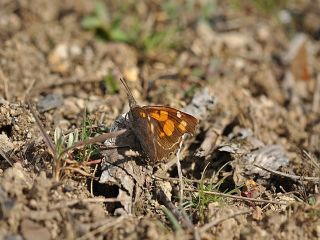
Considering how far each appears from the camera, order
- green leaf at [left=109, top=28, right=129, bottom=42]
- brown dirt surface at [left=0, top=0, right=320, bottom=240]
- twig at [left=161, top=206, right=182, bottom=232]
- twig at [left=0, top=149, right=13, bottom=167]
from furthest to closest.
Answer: green leaf at [left=109, top=28, right=129, bottom=42]
twig at [left=0, top=149, right=13, bottom=167]
brown dirt surface at [left=0, top=0, right=320, bottom=240]
twig at [left=161, top=206, right=182, bottom=232]

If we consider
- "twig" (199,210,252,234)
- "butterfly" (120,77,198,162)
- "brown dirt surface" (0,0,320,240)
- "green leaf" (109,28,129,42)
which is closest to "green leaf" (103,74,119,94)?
"brown dirt surface" (0,0,320,240)

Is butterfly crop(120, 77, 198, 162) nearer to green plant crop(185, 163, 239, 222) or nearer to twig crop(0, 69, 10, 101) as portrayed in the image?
green plant crop(185, 163, 239, 222)

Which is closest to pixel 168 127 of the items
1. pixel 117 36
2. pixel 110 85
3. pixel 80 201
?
pixel 80 201

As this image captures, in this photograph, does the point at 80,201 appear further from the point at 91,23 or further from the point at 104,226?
the point at 91,23

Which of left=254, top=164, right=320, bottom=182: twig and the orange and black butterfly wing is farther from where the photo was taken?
left=254, top=164, right=320, bottom=182: twig

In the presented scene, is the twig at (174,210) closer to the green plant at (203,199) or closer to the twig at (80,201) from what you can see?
the green plant at (203,199)

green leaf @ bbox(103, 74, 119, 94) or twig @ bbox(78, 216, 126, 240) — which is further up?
green leaf @ bbox(103, 74, 119, 94)

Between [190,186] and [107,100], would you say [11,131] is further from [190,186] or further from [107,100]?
[190,186]
